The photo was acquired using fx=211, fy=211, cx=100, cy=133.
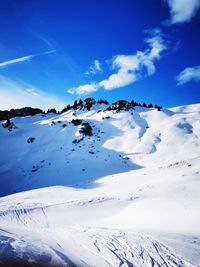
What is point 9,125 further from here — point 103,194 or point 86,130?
point 103,194

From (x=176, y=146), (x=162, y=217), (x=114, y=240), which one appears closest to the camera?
(x=114, y=240)

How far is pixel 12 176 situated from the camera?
34.4m

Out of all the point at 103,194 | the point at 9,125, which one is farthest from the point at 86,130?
the point at 103,194

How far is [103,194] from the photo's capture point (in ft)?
65.7

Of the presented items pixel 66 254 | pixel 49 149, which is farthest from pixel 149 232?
pixel 49 149

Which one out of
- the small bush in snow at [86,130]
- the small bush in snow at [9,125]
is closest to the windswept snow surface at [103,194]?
the small bush in snow at [9,125]

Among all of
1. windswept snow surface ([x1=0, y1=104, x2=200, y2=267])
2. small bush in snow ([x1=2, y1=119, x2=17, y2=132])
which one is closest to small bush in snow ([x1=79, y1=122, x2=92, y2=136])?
windswept snow surface ([x1=0, y1=104, x2=200, y2=267])

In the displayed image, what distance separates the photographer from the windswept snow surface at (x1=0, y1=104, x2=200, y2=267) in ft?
27.1

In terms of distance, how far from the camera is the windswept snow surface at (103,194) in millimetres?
Result: 8266

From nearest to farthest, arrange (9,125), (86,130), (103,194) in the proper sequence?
1. (103,194)
2. (86,130)
3. (9,125)

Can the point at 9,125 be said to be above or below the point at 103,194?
above

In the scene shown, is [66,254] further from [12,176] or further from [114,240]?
[12,176]

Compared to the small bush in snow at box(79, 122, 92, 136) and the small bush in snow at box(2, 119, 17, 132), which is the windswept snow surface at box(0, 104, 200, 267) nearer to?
the small bush in snow at box(2, 119, 17, 132)

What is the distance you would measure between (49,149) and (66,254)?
113 ft
